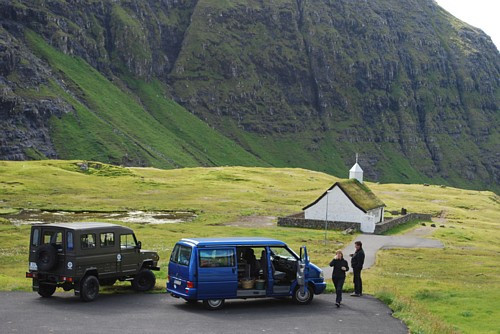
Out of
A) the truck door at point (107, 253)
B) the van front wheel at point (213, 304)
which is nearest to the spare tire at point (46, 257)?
the truck door at point (107, 253)

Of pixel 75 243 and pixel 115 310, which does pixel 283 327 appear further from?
pixel 75 243

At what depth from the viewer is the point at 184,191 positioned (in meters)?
116

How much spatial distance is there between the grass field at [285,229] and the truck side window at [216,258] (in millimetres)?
5877

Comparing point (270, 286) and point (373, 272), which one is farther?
point (373, 272)

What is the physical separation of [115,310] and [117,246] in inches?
159

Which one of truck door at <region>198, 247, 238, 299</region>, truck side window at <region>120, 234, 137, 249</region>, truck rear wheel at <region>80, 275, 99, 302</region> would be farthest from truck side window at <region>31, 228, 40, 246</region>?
truck door at <region>198, 247, 238, 299</region>

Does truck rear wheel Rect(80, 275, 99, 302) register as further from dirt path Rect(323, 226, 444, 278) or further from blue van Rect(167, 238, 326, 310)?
dirt path Rect(323, 226, 444, 278)

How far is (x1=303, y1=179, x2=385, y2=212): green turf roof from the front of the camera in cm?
7844

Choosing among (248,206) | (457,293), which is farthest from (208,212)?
(457,293)

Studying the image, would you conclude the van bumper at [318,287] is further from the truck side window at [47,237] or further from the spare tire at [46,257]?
the truck side window at [47,237]

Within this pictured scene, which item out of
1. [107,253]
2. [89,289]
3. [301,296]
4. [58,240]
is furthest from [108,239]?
[301,296]

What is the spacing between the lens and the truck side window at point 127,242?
96.0 ft

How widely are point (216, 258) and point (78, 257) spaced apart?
5982 mm

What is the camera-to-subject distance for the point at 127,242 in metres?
29.5
